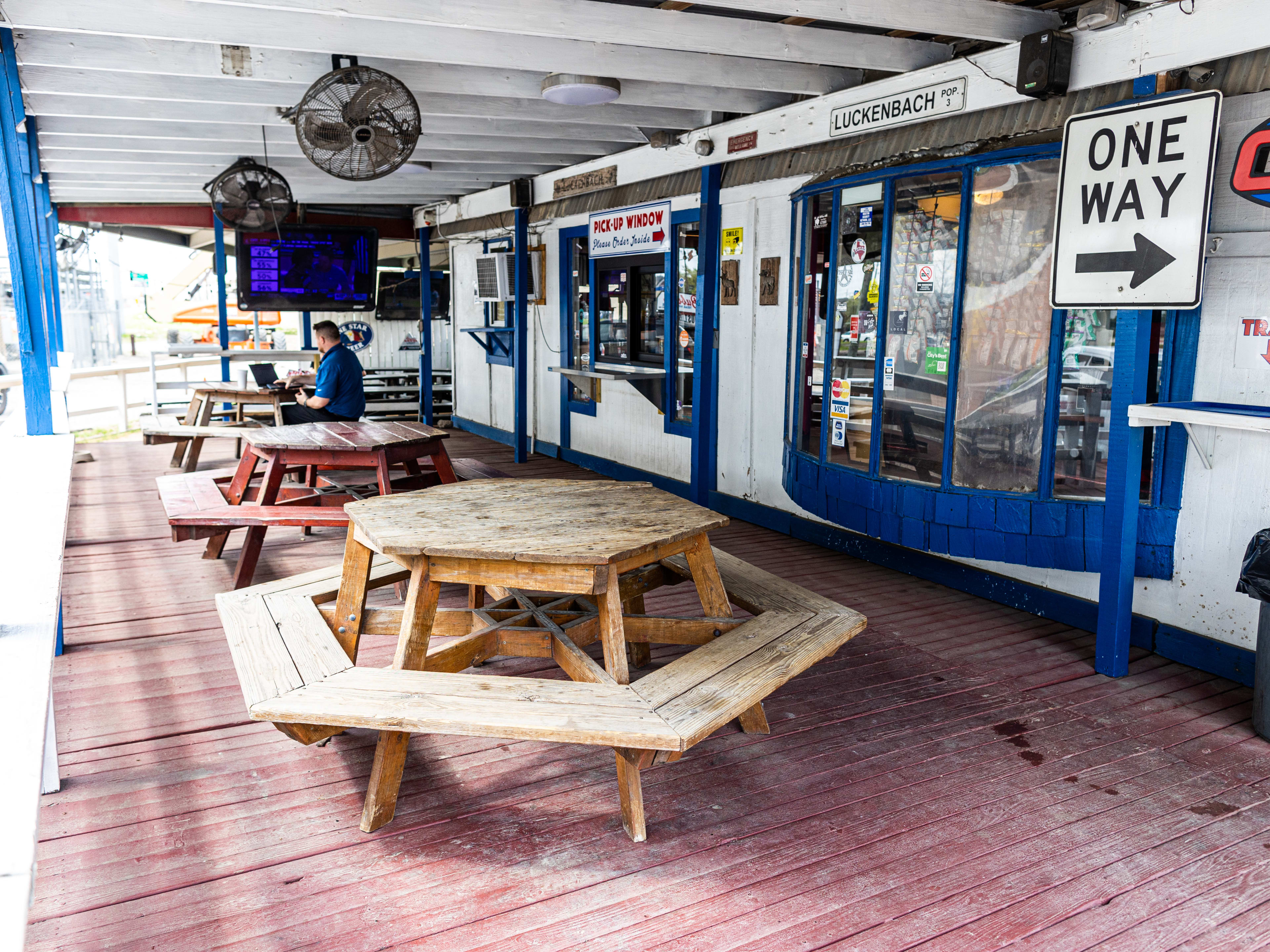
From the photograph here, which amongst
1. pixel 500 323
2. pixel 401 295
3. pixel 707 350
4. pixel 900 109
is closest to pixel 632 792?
pixel 900 109

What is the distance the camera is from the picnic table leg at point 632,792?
2.57 m

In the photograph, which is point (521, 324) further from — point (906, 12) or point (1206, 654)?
point (1206, 654)

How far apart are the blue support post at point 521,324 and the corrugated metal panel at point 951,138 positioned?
2455 millimetres

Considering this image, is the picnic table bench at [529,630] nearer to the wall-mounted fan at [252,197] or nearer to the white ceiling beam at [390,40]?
the white ceiling beam at [390,40]

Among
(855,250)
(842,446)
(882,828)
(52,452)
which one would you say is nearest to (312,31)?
(52,452)

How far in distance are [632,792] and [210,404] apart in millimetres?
7514

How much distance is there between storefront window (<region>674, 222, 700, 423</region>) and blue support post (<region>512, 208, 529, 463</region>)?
88.7 inches

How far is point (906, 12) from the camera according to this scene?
3.73 m

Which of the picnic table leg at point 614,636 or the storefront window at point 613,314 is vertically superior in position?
the storefront window at point 613,314

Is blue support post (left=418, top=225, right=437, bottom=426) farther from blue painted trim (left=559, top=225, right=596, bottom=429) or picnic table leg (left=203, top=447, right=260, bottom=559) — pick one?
picnic table leg (left=203, top=447, right=260, bottom=559)

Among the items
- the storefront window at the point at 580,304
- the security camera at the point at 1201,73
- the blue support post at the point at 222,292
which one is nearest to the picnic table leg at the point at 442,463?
the storefront window at the point at 580,304

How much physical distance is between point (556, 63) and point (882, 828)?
146 inches

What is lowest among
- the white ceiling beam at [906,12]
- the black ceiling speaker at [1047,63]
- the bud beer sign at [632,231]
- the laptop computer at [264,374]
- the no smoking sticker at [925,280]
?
the laptop computer at [264,374]

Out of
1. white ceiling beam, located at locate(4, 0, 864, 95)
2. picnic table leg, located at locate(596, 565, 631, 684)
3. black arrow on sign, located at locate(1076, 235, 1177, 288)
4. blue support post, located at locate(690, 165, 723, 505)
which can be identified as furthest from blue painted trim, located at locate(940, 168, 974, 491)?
blue support post, located at locate(690, 165, 723, 505)
